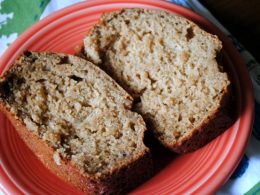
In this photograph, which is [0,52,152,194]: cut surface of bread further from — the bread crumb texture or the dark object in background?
the dark object in background

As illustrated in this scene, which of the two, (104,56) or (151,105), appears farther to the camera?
(104,56)

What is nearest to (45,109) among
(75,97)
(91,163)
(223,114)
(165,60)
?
(75,97)

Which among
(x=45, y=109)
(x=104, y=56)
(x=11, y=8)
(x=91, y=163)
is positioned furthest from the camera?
(x=11, y=8)

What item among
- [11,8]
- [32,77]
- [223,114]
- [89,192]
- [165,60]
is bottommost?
[223,114]

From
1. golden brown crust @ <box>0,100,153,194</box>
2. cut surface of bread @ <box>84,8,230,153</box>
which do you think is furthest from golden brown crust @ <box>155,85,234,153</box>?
golden brown crust @ <box>0,100,153,194</box>

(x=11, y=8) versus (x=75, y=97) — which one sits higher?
(x=11, y=8)

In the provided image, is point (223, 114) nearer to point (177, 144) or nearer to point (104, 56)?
point (177, 144)

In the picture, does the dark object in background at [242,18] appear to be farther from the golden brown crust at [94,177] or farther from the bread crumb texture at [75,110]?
the golden brown crust at [94,177]

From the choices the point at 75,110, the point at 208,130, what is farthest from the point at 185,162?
the point at 75,110
